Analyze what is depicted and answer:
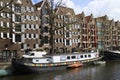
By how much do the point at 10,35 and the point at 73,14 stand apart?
26576mm

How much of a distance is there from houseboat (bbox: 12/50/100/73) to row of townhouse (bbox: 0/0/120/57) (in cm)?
610

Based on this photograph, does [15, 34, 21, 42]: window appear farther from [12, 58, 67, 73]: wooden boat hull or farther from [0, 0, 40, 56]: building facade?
[12, 58, 67, 73]: wooden boat hull

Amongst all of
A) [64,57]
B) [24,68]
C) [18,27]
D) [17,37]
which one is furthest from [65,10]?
[24,68]

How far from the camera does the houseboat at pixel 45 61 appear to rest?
45.7 m

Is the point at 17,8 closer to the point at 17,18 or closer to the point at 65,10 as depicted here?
the point at 17,18

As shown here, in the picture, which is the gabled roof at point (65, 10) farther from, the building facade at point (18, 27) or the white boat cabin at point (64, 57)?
the white boat cabin at point (64, 57)

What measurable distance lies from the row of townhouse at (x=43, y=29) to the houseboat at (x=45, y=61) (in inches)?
240

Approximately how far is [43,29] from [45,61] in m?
17.8

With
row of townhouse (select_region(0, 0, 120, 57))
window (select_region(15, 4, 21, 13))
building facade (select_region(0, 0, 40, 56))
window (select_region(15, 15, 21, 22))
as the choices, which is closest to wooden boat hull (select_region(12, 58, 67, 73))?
row of townhouse (select_region(0, 0, 120, 57))

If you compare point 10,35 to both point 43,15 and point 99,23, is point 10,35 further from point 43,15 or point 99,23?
point 99,23

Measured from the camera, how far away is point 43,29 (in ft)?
214

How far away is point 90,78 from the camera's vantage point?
128 ft

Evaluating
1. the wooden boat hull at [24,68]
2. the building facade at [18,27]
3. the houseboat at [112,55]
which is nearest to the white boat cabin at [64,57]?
the wooden boat hull at [24,68]

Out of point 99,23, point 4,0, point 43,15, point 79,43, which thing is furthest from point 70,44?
point 4,0
